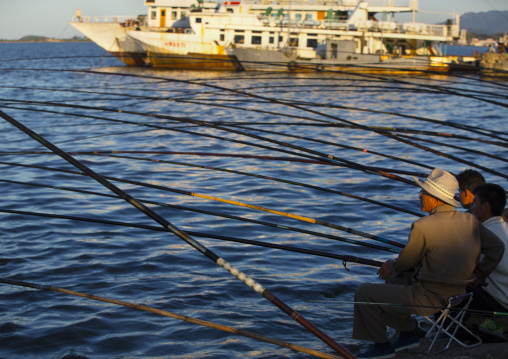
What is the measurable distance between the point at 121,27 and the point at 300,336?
39.9 meters

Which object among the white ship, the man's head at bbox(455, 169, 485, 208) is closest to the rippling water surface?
the man's head at bbox(455, 169, 485, 208)

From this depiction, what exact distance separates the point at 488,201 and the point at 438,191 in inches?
25.0

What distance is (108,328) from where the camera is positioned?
5.53 meters

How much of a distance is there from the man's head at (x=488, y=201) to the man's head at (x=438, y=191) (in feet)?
1.66

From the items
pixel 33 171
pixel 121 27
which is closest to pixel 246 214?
pixel 33 171

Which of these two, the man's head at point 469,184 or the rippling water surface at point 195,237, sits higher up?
the man's head at point 469,184

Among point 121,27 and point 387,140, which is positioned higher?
point 121,27

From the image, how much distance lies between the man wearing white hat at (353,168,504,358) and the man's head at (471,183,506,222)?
38 cm

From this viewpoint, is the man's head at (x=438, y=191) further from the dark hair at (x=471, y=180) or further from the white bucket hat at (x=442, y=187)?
A: the dark hair at (x=471, y=180)

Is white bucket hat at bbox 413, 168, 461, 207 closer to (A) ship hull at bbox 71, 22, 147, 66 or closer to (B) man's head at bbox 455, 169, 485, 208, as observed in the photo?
(B) man's head at bbox 455, 169, 485, 208

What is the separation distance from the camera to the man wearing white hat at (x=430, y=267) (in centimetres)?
393

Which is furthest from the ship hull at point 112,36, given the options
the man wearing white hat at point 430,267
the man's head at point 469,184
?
the man wearing white hat at point 430,267

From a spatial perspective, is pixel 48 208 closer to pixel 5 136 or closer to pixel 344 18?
pixel 5 136

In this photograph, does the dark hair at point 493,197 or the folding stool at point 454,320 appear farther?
the dark hair at point 493,197
